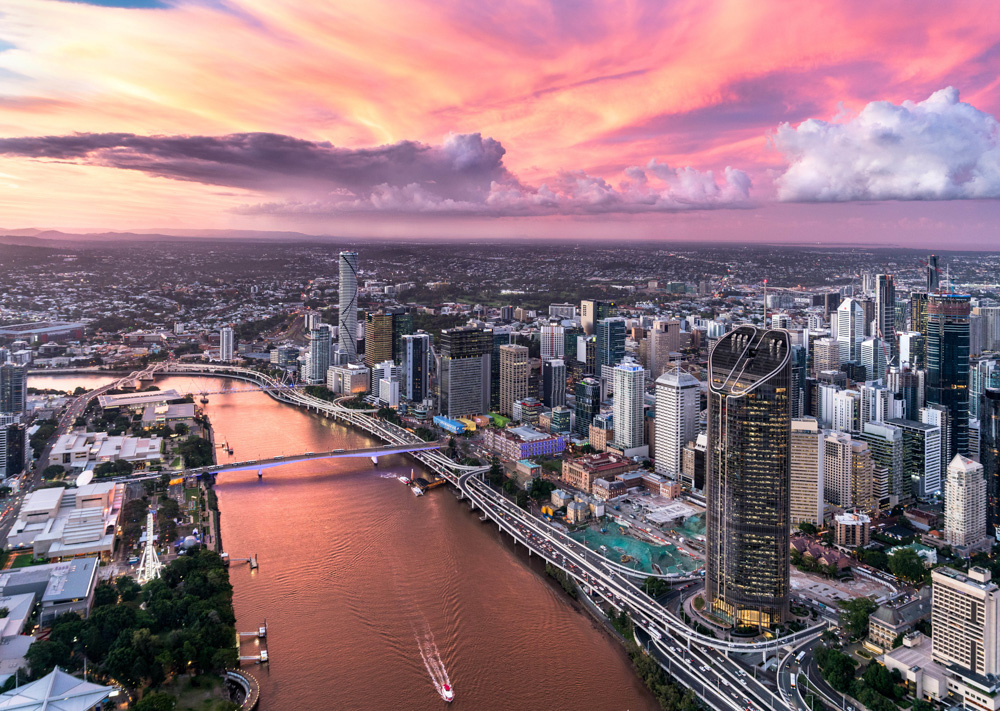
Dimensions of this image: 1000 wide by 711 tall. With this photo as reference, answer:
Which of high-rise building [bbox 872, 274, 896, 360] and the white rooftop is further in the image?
high-rise building [bbox 872, 274, 896, 360]

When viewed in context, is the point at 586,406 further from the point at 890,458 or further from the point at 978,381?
the point at 978,381

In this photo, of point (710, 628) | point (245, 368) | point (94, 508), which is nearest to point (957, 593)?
point (710, 628)

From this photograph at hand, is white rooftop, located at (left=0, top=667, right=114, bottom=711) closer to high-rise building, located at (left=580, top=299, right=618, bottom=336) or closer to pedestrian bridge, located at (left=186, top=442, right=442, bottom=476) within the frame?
pedestrian bridge, located at (left=186, top=442, right=442, bottom=476)

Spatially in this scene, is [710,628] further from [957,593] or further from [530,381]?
[530,381]

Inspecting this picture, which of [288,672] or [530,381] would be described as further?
[530,381]

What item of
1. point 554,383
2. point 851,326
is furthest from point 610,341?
point 851,326

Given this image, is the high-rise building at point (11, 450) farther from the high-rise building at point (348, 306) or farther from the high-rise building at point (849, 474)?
the high-rise building at point (849, 474)

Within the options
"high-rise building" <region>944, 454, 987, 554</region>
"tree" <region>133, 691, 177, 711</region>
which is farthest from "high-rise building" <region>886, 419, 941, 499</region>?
"tree" <region>133, 691, 177, 711</region>
